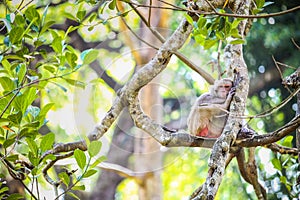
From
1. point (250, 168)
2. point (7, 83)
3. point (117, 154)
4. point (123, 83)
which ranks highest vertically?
point (117, 154)

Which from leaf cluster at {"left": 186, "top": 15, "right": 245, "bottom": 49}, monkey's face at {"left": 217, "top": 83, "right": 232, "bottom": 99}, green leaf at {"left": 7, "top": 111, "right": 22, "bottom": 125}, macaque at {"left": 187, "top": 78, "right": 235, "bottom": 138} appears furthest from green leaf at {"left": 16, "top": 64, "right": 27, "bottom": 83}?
macaque at {"left": 187, "top": 78, "right": 235, "bottom": 138}

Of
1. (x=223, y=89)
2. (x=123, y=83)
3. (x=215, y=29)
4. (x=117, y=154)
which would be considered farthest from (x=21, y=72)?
(x=117, y=154)

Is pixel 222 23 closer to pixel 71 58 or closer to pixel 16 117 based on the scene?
pixel 71 58

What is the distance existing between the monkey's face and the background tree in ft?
0.25

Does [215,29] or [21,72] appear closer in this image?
[21,72]

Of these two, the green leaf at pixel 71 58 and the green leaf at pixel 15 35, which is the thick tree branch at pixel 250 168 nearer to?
the green leaf at pixel 71 58

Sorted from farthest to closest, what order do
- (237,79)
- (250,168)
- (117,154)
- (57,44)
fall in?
(117,154) < (250,168) < (237,79) < (57,44)

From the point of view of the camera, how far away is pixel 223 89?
1.84m

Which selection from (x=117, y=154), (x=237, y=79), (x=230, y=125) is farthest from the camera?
(x=117, y=154)

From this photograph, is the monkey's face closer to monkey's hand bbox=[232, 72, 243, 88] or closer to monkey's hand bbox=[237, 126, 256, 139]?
monkey's hand bbox=[232, 72, 243, 88]

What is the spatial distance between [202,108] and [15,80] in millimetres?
1088

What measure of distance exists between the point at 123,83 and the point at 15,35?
33.9 inches

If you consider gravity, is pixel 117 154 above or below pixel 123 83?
above

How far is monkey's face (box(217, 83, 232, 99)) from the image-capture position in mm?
1786
